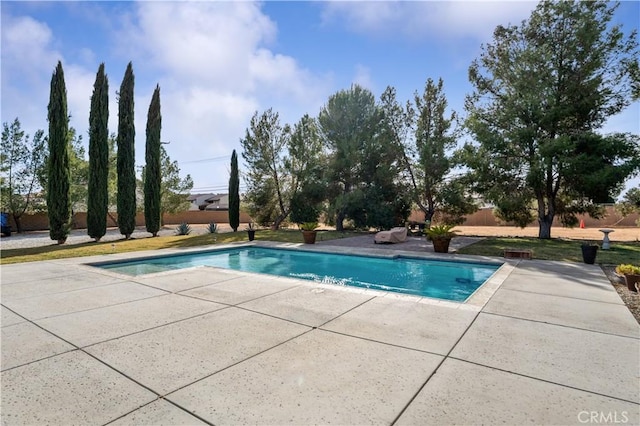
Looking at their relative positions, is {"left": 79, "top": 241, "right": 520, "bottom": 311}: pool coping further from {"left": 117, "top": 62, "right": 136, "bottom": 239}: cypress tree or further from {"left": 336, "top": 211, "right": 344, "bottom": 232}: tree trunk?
{"left": 117, "top": 62, "right": 136, "bottom": 239}: cypress tree

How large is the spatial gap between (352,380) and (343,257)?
8.14 m

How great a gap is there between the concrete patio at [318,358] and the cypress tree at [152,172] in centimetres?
1325

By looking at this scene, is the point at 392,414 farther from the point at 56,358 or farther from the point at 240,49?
the point at 240,49

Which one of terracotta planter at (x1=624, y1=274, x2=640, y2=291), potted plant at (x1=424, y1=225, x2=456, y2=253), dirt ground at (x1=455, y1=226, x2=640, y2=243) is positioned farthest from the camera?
dirt ground at (x1=455, y1=226, x2=640, y2=243)

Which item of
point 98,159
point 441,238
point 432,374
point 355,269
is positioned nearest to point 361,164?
point 441,238

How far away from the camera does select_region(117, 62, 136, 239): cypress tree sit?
15984mm

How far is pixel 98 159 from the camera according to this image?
1472 centimetres

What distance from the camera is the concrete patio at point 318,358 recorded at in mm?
2178

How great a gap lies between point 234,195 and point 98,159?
8372mm

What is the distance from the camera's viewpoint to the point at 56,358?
302 centimetres

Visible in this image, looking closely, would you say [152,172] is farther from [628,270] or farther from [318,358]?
[628,270]

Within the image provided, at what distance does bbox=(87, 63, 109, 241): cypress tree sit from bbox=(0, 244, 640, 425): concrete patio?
35.2 ft

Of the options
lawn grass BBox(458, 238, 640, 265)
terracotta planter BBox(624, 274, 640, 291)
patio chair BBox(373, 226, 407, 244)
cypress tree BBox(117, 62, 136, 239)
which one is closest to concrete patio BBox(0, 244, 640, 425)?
terracotta planter BBox(624, 274, 640, 291)

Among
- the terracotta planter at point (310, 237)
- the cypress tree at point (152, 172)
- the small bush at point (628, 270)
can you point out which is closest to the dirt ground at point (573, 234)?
the terracotta planter at point (310, 237)
